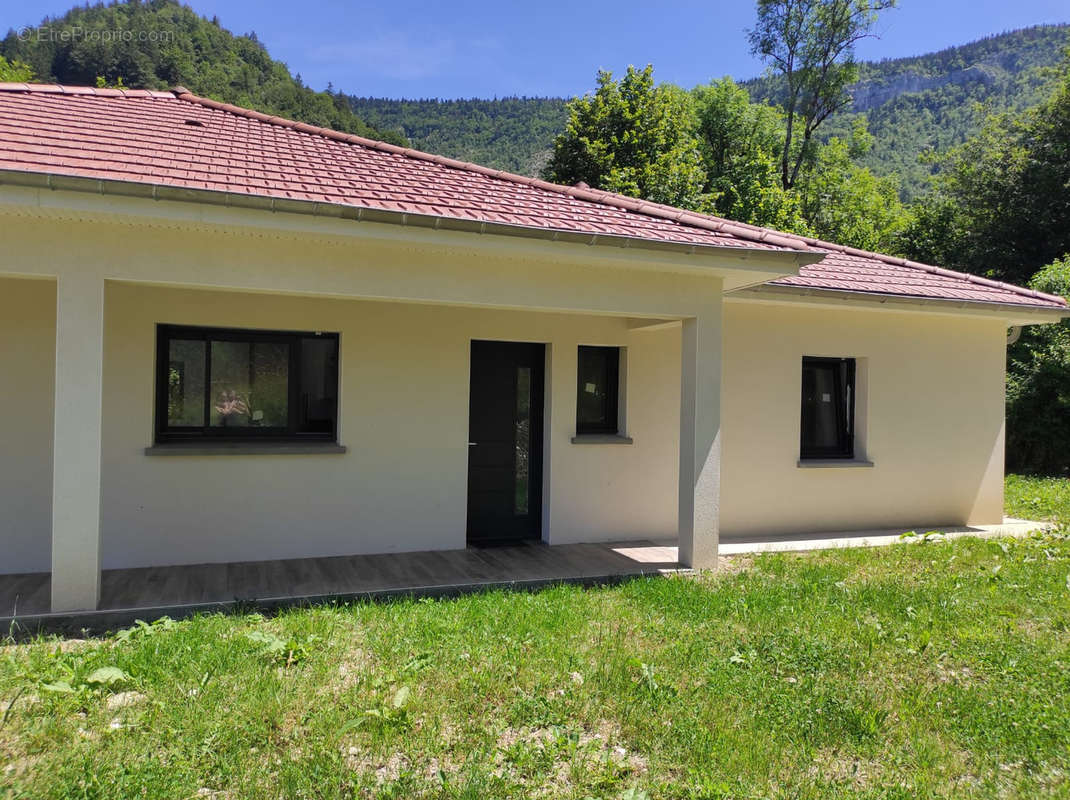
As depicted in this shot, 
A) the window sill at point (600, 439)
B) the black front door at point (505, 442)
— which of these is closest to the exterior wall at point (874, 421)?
the window sill at point (600, 439)

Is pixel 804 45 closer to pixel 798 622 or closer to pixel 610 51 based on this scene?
pixel 610 51

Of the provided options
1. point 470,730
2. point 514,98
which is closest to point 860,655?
point 470,730

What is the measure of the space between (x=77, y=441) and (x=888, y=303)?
823cm

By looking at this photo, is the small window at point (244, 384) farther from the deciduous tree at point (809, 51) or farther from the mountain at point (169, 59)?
the deciduous tree at point (809, 51)

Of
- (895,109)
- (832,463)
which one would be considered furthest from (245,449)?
(895,109)

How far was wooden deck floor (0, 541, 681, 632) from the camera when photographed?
5.29 metres

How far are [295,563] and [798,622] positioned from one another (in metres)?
4.54

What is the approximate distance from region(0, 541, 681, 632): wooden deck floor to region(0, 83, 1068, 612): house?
0.21 meters

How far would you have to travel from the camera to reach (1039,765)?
11.3 feet

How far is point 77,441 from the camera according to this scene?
A: 4953 millimetres

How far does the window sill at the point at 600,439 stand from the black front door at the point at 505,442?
0.46 m

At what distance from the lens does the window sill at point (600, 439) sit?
26.5ft

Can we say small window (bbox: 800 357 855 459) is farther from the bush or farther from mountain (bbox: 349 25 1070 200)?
mountain (bbox: 349 25 1070 200)

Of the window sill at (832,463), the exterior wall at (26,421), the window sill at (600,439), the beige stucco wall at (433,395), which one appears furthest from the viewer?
the window sill at (832,463)
